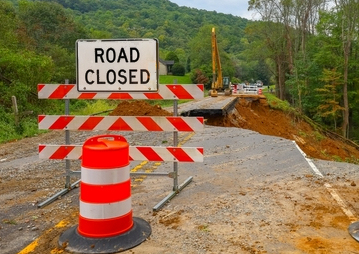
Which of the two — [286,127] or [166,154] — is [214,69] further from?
[166,154]

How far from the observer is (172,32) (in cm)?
12912

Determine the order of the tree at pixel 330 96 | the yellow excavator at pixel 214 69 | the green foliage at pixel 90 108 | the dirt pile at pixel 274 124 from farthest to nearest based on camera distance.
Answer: the tree at pixel 330 96, the yellow excavator at pixel 214 69, the green foliage at pixel 90 108, the dirt pile at pixel 274 124

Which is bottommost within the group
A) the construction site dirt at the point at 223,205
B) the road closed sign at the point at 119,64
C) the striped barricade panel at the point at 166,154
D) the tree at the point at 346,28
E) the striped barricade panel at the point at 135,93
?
the construction site dirt at the point at 223,205

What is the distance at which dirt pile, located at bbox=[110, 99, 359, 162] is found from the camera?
18969 mm

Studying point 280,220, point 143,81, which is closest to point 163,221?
point 280,220

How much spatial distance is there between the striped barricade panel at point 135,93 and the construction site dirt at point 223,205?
1612 millimetres

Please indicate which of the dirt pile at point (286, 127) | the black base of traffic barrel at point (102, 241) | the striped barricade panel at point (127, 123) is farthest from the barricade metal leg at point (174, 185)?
the dirt pile at point (286, 127)

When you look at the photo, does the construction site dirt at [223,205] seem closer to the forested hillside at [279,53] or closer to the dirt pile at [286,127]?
the dirt pile at [286,127]

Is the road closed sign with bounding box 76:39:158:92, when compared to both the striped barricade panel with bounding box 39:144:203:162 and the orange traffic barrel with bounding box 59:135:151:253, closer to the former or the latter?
the striped barricade panel with bounding box 39:144:203:162

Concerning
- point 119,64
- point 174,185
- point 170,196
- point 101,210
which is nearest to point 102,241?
point 101,210

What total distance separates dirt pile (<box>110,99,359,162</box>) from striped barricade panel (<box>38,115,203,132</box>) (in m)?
9.62

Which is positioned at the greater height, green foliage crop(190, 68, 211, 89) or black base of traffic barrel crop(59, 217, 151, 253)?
green foliage crop(190, 68, 211, 89)

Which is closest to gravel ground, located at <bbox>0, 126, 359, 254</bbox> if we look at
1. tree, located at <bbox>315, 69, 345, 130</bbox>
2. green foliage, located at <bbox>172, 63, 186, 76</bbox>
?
tree, located at <bbox>315, 69, 345, 130</bbox>

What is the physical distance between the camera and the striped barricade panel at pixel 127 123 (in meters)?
5.89
